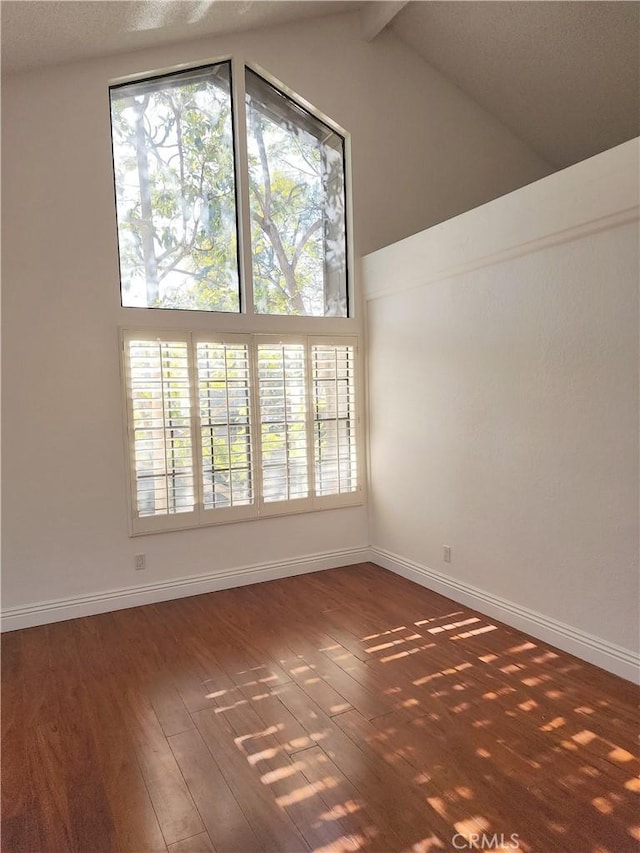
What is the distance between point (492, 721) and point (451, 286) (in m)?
2.51

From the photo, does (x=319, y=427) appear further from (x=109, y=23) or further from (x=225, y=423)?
(x=109, y=23)

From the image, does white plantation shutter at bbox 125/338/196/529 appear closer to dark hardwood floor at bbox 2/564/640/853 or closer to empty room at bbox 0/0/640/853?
empty room at bbox 0/0/640/853

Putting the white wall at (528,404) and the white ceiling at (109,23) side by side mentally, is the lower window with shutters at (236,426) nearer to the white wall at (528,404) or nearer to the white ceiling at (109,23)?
the white wall at (528,404)

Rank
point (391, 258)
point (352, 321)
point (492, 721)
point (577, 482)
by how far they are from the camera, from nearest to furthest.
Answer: point (492, 721), point (577, 482), point (391, 258), point (352, 321)

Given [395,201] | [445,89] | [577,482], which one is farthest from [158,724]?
[445,89]

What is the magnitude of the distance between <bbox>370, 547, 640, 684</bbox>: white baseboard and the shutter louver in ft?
5.72

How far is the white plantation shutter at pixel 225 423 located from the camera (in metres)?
3.95

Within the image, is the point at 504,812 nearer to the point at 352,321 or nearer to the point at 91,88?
the point at 352,321

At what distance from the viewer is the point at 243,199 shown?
412cm

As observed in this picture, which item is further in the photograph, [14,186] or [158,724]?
[14,186]

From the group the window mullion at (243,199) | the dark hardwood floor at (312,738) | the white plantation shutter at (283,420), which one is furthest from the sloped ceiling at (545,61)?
the dark hardwood floor at (312,738)

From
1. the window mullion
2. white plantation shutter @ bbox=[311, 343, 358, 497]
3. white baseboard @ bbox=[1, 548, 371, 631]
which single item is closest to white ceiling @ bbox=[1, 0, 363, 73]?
the window mullion

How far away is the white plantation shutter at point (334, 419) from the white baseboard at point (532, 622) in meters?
0.77

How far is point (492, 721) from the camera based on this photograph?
2.36 metres
